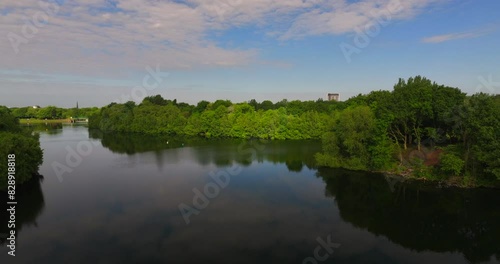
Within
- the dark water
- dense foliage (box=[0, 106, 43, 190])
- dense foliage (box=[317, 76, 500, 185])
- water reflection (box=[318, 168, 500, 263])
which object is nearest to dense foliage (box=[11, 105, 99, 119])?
dense foliage (box=[0, 106, 43, 190])

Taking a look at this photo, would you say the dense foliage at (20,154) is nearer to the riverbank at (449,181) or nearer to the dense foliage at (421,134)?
the dense foliage at (421,134)

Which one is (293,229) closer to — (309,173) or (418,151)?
(309,173)

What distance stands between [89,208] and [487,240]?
86.4 ft

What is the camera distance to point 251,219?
22.5 meters

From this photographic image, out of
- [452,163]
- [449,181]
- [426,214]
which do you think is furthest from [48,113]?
[426,214]

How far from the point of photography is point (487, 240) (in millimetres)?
19422

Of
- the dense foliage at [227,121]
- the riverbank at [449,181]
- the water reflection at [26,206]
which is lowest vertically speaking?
the water reflection at [26,206]

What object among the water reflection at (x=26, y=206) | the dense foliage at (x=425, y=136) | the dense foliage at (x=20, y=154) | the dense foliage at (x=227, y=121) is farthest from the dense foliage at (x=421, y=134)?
the dense foliage at (x=20, y=154)

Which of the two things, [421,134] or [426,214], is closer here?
[426,214]

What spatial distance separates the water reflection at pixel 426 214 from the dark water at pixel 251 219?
7cm

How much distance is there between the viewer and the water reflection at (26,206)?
21602mm

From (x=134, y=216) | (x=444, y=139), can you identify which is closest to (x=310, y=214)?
(x=134, y=216)

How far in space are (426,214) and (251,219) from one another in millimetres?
12321

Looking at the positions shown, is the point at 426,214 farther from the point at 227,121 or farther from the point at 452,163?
the point at 227,121
